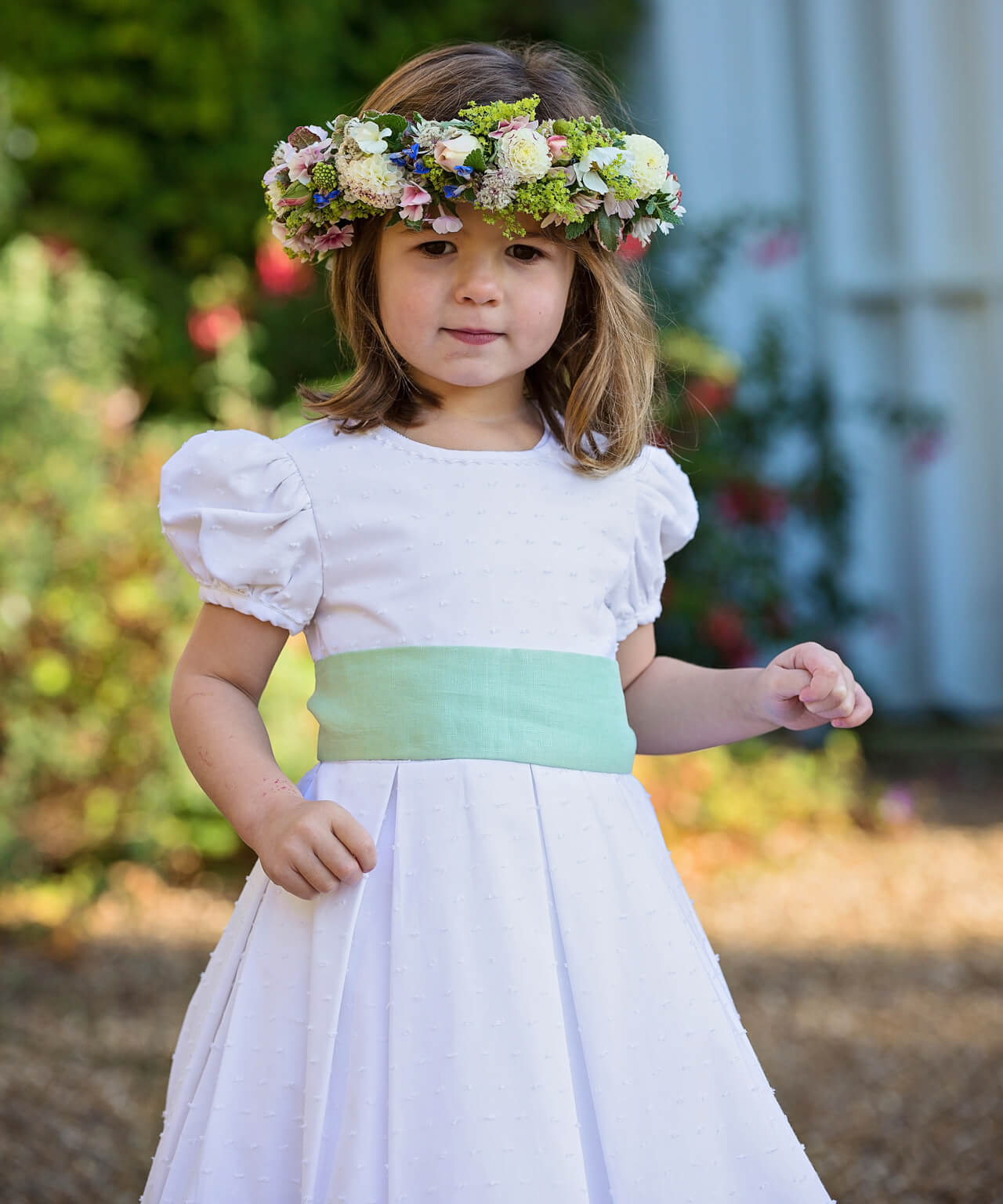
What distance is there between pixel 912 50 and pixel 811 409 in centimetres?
174

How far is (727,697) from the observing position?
1816mm

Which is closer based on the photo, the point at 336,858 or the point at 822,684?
the point at 336,858

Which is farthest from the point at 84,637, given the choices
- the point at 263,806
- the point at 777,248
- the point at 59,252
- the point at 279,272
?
the point at 777,248

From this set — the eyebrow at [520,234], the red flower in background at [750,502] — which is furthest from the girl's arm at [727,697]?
the red flower in background at [750,502]

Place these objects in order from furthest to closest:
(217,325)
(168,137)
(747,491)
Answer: (168,137) < (747,491) < (217,325)

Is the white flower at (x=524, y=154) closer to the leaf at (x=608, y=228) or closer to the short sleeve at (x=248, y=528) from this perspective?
the leaf at (x=608, y=228)

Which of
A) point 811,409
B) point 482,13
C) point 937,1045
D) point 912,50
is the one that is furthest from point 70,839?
point 912,50

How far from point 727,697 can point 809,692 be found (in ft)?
0.50

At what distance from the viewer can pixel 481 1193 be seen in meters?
1.47

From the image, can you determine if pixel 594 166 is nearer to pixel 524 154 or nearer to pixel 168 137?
pixel 524 154

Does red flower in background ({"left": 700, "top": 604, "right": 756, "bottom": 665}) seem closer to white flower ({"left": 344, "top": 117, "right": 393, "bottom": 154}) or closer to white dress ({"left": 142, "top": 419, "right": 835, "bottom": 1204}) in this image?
white dress ({"left": 142, "top": 419, "right": 835, "bottom": 1204})

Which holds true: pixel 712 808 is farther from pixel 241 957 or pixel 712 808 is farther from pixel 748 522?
pixel 241 957

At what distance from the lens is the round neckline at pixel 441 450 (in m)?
1.71

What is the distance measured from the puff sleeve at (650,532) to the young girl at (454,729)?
0.04 ft
